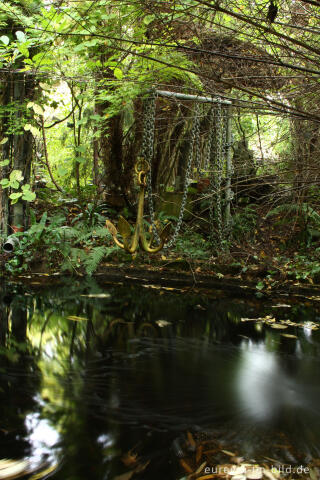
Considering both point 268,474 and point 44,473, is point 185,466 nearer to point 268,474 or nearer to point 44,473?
point 268,474

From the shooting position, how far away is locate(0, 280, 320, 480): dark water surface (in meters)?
1.79

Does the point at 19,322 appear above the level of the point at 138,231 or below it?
below

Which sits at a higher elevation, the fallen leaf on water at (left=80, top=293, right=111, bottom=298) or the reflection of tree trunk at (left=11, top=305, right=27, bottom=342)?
the fallen leaf on water at (left=80, top=293, right=111, bottom=298)

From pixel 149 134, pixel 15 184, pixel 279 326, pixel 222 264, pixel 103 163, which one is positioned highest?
pixel 103 163

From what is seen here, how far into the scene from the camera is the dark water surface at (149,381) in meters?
1.79

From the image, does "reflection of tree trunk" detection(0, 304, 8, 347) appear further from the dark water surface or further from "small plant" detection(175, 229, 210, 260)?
"small plant" detection(175, 229, 210, 260)

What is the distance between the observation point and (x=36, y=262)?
19.1 feet

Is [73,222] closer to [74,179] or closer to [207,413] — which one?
[74,179]

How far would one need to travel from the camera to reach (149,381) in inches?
99.1

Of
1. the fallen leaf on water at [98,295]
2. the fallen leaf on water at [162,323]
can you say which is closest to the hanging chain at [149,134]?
the fallen leaf on water at [162,323]

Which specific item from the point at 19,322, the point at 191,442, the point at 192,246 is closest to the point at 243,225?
the point at 192,246

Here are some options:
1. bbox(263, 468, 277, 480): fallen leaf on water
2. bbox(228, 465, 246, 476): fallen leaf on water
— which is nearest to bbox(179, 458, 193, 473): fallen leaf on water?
bbox(228, 465, 246, 476): fallen leaf on water

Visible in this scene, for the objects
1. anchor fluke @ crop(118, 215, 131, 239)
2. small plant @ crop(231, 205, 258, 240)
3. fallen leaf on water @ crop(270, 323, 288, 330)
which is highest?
small plant @ crop(231, 205, 258, 240)

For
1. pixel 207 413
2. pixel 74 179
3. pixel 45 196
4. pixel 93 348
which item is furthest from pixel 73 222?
pixel 207 413
